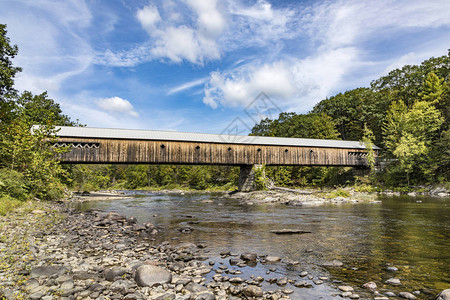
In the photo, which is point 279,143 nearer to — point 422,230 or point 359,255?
point 422,230

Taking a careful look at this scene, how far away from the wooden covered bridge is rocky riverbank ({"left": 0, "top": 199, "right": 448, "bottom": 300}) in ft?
52.3

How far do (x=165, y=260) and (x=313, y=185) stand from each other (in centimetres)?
3574

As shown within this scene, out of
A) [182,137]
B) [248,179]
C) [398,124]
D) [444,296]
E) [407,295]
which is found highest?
[398,124]

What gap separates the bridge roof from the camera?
22.8 metres

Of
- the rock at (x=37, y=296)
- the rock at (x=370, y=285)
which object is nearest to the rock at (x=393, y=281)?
the rock at (x=370, y=285)

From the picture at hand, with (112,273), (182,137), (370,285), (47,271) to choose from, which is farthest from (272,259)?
(182,137)

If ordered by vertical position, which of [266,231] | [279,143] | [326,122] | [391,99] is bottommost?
[266,231]

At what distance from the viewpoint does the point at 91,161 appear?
894 inches

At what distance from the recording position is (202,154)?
1024 inches

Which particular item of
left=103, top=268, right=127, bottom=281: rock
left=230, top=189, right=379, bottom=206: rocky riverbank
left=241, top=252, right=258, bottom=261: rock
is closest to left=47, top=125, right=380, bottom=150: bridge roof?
left=230, top=189, right=379, bottom=206: rocky riverbank

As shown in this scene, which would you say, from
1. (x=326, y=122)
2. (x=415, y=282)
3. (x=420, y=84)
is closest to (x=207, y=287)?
(x=415, y=282)

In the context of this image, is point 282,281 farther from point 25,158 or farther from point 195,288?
point 25,158

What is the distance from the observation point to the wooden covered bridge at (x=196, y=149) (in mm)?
22641

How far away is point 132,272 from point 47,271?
1502mm
